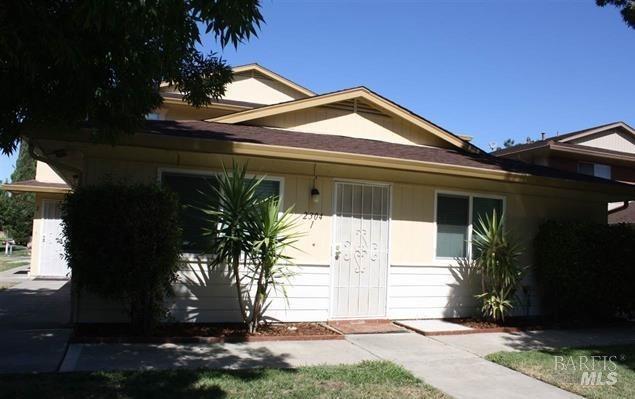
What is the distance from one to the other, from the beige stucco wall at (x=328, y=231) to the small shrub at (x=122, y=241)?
842 millimetres

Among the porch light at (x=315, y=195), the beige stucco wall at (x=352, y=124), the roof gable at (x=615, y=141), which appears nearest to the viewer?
the porch light at (x=315, y=195)

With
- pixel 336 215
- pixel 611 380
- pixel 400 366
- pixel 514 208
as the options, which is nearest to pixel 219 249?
pixel 336 215

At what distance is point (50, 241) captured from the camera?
17328 mm

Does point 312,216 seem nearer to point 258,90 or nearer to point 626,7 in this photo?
point 626,7

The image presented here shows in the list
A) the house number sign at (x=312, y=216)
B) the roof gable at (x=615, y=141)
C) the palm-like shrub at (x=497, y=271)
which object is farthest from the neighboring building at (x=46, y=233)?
the roof gable at (x=615, y=141)

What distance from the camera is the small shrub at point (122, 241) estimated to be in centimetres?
711

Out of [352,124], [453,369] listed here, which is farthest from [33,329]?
[352,124]

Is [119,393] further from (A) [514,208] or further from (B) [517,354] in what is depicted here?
(A) [514,208]

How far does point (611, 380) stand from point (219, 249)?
508cm

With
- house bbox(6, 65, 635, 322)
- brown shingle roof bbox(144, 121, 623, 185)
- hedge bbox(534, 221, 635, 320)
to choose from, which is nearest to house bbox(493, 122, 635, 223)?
house bbox(6, 65, 635, 322)

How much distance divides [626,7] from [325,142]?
6.38 meters

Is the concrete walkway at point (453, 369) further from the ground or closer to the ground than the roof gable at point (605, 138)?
closer to the ground

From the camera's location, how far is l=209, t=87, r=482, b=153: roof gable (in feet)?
34.8

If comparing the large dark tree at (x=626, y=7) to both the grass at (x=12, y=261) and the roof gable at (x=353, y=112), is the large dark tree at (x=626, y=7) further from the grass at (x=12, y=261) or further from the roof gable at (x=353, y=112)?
the grass at (x=12, y=261)
